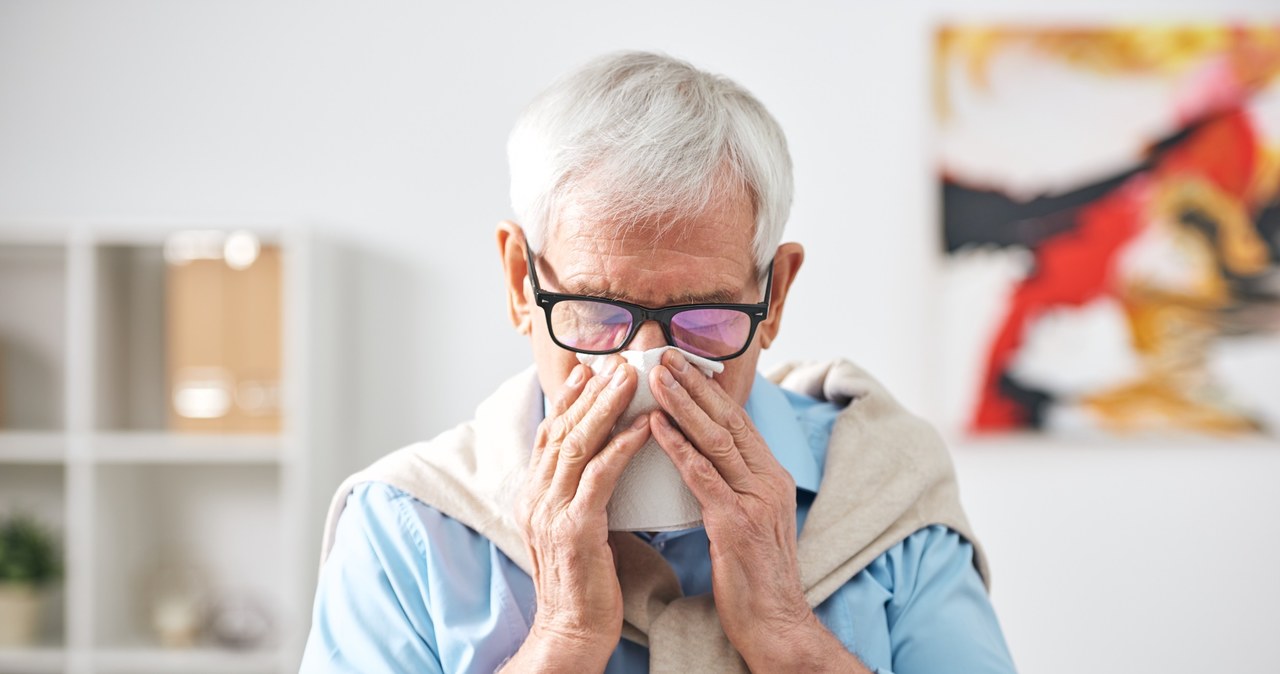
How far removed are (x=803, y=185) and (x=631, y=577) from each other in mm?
1732

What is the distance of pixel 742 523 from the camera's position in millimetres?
1064

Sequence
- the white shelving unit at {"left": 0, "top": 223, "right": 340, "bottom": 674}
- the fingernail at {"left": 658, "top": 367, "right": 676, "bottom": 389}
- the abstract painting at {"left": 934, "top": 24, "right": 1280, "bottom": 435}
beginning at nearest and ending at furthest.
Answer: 1. the fingernail at {"left": 658, "top": 367, "right": 676, "bottom": 389}
2. the white shelving unit at {"left": 0, "top": 223, "right": 340, "bottom": 674}
3. the abstract painting at {"left": 934, "top": 24, "right": 1280, "bottom": 435}

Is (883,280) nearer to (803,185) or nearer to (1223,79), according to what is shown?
(803,185)

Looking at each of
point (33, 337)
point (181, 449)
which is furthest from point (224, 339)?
point (33, 337)

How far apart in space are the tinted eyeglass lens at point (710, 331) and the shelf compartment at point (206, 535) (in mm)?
1918

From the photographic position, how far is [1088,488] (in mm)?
2686

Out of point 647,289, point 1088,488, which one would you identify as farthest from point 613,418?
point 1088,488

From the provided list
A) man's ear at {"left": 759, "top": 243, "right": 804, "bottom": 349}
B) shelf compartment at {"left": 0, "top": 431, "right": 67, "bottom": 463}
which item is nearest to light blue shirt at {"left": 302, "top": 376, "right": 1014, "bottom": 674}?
man's ear at {"left": 759, "top": 243, "right": 804, "bottom": 349}

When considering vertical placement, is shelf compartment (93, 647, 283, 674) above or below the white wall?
below

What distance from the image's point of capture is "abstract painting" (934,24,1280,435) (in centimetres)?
264

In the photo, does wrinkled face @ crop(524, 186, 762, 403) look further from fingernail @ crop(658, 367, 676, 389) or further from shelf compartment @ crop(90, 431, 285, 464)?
shelf compartment @ crop(90, 431, 285, 464)

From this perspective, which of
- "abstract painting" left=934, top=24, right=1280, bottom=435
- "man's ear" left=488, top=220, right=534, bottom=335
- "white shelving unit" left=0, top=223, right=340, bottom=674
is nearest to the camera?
"man's ear" left=488, top=220, right=534, bottom=335

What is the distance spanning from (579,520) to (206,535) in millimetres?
1997

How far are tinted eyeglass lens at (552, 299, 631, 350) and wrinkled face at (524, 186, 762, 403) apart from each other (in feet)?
0.04
